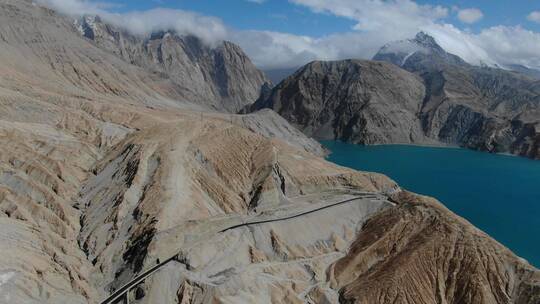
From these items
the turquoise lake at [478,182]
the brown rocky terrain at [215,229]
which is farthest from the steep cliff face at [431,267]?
the turquoise lake at [478,182]

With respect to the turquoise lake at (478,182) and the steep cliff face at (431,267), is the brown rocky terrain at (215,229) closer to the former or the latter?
the steep cliff face at (431,267)

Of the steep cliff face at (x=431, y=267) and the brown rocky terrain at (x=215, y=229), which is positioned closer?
the brown rocky terrain at (x=215, y=229)

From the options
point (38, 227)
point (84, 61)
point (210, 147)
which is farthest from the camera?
point (84, 61)

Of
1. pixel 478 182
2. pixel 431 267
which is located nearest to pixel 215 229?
pixel 431 267

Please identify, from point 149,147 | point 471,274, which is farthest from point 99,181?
point 471,274

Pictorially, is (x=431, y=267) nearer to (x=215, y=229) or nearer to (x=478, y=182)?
(x=215, y=229)

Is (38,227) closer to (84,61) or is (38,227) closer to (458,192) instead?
(458,192)
